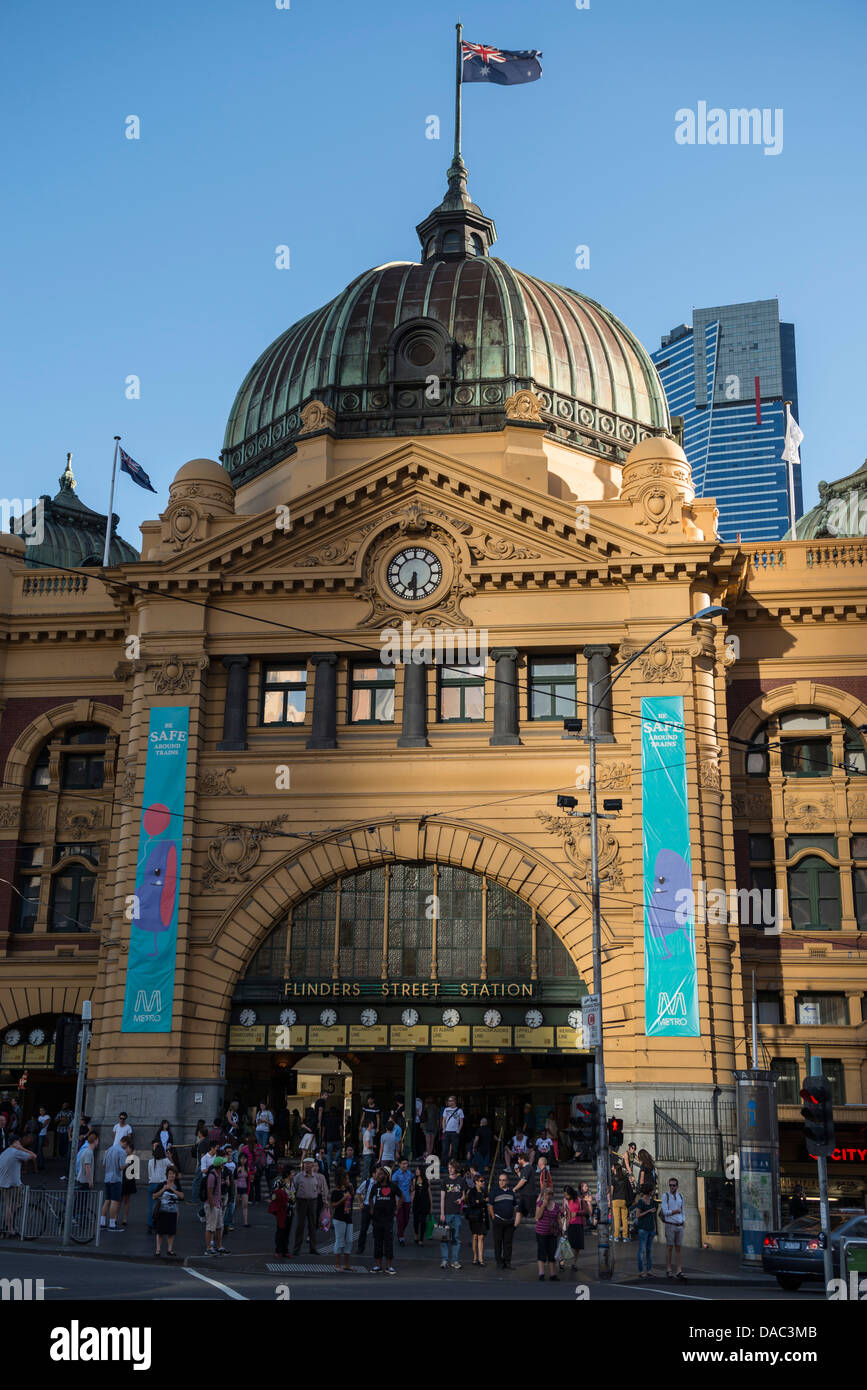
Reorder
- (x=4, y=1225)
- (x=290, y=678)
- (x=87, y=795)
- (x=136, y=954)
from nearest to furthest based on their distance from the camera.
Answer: (x=4, y=1225) < (x=136, y=954) < (x=290, y=678) < (x=87, y=795)

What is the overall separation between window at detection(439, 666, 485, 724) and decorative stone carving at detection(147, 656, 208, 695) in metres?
7.38

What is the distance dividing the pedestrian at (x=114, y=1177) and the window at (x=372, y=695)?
1665 cm

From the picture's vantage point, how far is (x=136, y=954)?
41.6m

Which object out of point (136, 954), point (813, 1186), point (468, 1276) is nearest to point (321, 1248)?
point (468, 1276)

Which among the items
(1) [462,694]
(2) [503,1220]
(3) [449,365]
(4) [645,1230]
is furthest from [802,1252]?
(3) [449,365]

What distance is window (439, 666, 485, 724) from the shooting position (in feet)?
144

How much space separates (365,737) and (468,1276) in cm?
1987

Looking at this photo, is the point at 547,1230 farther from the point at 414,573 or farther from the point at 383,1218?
the point at 414,573

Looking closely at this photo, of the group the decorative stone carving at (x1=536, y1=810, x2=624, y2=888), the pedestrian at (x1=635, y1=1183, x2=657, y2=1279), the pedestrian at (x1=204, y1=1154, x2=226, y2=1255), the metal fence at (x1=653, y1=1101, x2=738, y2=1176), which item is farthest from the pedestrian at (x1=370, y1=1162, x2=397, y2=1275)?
the decorative stone carving at (x1=536, y1=810, x2=624, y2=888)

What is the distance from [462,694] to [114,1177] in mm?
18521

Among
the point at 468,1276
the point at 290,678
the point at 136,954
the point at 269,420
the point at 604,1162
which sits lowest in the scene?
the point at 468,1276

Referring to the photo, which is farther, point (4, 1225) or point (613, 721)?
point (613, 721)
